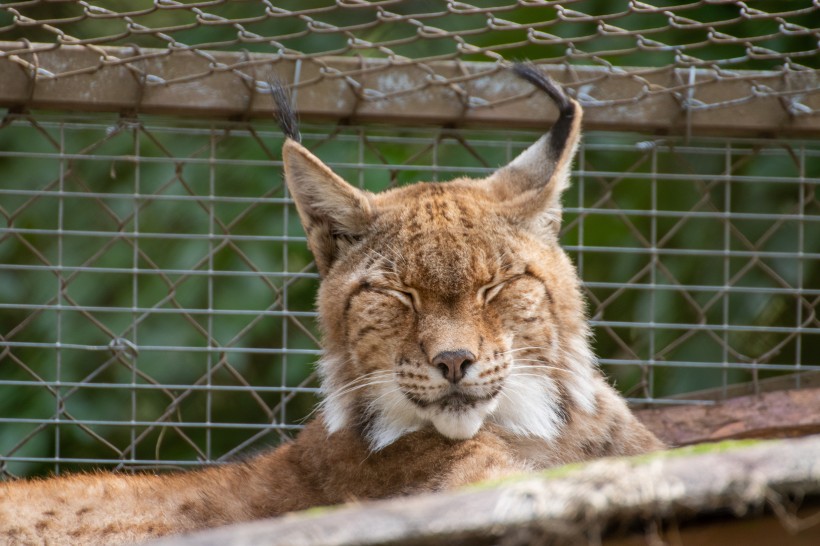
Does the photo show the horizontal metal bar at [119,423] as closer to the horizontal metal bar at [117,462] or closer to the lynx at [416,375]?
the horizontal metal bar at [117,462]

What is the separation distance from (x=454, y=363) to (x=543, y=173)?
3.17 ft

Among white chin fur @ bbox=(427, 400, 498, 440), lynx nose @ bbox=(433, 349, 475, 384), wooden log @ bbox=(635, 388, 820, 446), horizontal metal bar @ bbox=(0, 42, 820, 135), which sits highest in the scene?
horizontal metal bar @ bbox=(0, 42, 820, 135)

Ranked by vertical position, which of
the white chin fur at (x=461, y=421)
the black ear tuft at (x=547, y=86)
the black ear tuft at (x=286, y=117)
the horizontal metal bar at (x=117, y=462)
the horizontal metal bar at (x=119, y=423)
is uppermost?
the black ear tuft at (x=547, y=86)

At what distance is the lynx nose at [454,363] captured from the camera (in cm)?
300

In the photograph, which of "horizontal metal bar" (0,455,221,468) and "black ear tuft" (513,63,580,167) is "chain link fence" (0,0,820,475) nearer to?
"horizontal metal bar" (0,455,221,468)

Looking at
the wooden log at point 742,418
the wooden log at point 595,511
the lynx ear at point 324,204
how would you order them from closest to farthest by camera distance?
1. the wooden log at point 595,511
2. the lynx ear at point 324,204
3. the wooden log at point 742,418

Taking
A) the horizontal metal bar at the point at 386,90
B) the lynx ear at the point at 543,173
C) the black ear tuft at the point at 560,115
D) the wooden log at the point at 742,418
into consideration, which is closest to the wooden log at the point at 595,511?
the lynx ear at the point at 543,173

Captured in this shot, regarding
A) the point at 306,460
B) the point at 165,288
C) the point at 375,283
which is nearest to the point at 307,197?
the point at 375,283

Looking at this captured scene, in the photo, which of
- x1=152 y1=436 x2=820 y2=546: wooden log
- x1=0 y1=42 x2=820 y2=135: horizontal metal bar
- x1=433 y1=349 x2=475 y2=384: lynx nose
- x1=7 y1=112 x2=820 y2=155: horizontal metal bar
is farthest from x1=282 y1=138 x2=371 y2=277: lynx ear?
x1=152 y1=436 x2=820 y2=546: wooden log

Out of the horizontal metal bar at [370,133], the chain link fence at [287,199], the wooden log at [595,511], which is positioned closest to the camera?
the wooden log at [595,511]

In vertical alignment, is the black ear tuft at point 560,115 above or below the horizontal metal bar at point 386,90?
above

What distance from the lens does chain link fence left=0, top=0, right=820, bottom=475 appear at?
442cm

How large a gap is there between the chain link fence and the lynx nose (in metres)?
1.59

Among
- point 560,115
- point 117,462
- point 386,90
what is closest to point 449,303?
point 560,115
